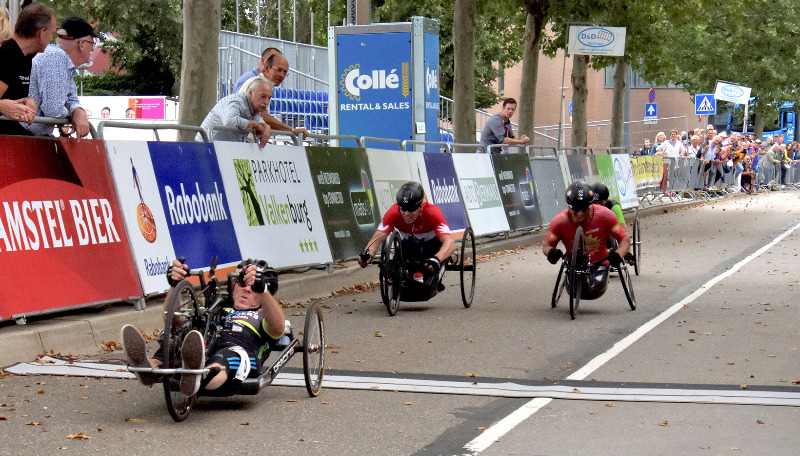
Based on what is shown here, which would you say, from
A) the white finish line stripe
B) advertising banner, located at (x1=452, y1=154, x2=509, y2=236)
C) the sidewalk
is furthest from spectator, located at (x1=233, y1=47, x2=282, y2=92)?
advertising banner, located at (x1=452, y1=154, x2=509, y2=236)

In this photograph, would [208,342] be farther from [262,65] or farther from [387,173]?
[387,173]

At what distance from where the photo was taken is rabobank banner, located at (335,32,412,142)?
21844mm

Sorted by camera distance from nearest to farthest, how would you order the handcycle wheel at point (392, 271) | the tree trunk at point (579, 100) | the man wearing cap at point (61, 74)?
1. the man wearing cap at point (61, 74)
2. the handcycle wheel at point (392, 271)
3. the tree trunk at point (579, 100)

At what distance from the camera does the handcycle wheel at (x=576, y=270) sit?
39.1 feet

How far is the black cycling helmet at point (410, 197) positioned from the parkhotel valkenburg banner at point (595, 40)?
18.0 metres

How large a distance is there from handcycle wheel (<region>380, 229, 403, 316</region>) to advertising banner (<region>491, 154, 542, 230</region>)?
29.6 feet

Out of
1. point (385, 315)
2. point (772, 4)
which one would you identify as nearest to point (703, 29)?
point (772, 4)

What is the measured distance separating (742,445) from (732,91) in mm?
48039

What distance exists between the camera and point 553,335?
10.9 metres

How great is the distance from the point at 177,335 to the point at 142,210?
3655 millimetres

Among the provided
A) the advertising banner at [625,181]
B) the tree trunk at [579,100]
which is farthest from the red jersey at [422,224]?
the tree trunk at [579,100]

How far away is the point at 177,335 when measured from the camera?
6.99 meters

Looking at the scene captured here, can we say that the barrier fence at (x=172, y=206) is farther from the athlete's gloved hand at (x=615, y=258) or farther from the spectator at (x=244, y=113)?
the athlete's gloved hand at (x=615, y=258)

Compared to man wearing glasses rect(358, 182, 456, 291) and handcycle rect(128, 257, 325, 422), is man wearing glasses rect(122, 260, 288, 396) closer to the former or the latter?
handcycle rect(128, 257, 325, 422)
